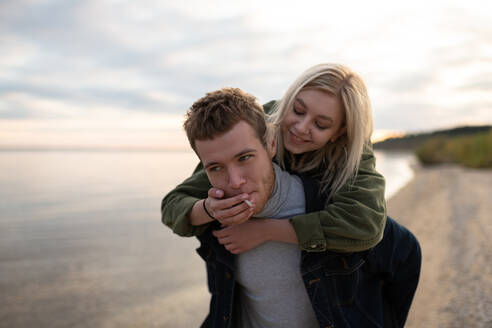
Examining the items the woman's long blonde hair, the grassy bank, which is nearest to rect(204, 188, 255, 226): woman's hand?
the woman's long blonde hair

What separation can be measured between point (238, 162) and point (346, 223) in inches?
23.1

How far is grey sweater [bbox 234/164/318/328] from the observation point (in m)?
1.87

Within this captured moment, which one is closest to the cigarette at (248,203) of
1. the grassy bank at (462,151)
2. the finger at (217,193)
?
the finger at (217,193)

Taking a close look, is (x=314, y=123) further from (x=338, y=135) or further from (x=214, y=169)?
(x=214, y=169)

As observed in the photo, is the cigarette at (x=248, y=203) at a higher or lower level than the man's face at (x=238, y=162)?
lower

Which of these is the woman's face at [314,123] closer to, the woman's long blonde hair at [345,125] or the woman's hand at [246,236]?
the woman's long blonde hair at [345,125]

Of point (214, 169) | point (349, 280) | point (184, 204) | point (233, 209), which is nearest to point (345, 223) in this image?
point (349, 280)

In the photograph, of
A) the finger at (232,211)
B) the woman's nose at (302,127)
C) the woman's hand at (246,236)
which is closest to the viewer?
the finger at (232,211)

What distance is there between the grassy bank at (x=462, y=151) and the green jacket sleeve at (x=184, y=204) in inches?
1364

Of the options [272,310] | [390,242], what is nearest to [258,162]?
[272,310]

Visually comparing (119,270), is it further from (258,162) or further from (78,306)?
(258,162)

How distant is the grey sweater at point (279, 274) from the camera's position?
187 cm

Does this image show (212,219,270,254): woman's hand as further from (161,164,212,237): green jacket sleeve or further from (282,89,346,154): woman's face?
(282,89,346,154): woman's face

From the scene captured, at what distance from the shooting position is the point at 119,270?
7.06m
